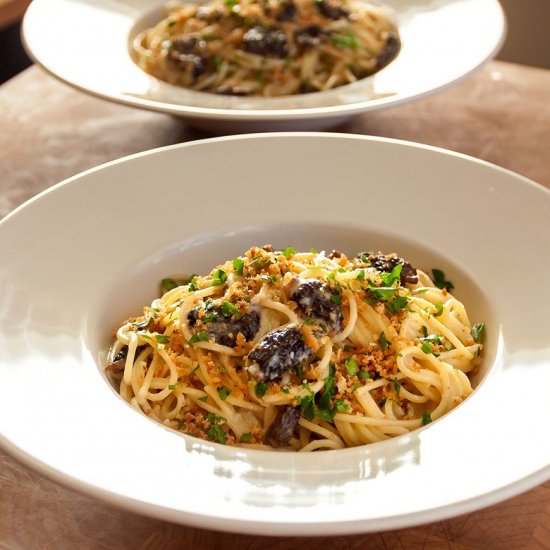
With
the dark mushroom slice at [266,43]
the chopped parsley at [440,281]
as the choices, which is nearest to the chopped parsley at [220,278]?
the chopped parsley at [440,281]

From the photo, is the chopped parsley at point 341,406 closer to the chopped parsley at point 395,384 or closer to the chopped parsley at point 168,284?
the chopped parsley at point 395,384

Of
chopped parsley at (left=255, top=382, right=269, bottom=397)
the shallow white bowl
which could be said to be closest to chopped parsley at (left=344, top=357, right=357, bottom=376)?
chopped parsley at (left=255, top=382, right=269, bottom=397)

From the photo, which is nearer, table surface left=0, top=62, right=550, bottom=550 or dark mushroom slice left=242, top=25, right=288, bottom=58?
table surface left=0, top=62, right=550, bottom=550

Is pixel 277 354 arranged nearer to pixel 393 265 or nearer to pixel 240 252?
pixel 393 265

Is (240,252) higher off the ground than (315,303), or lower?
lower

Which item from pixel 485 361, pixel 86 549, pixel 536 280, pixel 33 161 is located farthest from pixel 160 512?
pixel 33 161

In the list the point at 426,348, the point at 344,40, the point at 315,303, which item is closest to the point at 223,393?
the point at 315,303

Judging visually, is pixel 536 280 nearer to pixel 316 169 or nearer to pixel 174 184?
pixel 316 169

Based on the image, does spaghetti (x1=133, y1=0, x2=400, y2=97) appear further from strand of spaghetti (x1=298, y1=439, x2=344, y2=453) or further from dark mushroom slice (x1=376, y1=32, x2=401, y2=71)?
strand of spaghetti (x1=298, y1=439, x2=344, y2=453)
